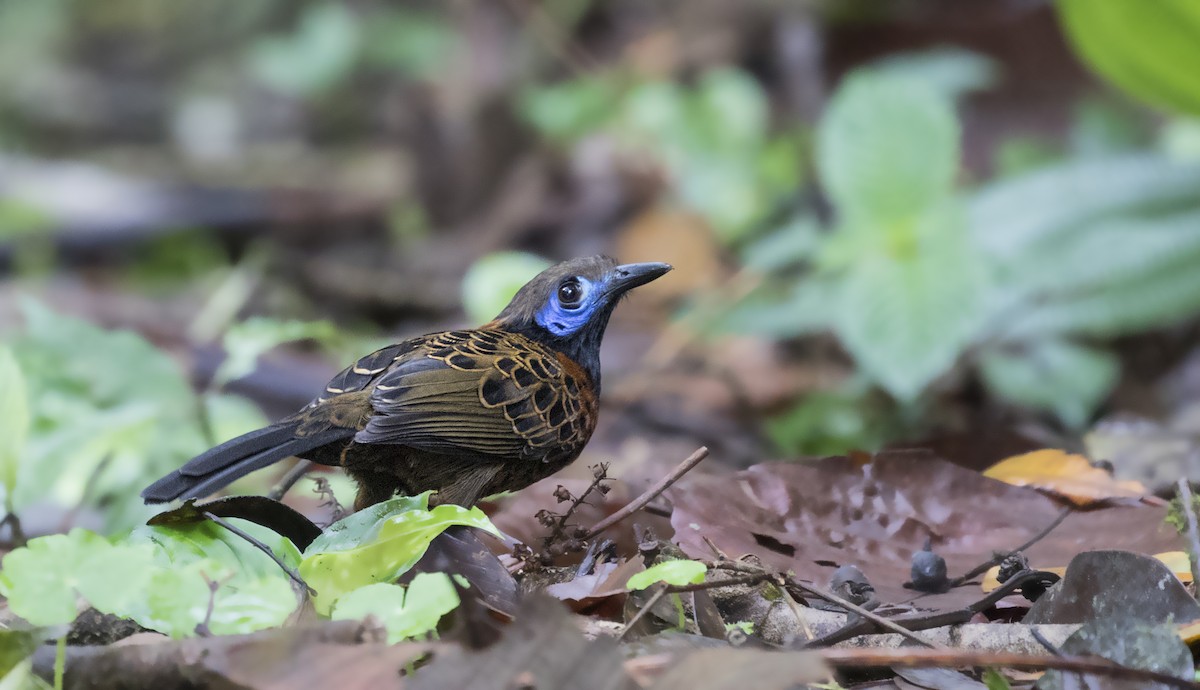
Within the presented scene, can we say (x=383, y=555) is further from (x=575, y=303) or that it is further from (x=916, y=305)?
(x=916, y=305)

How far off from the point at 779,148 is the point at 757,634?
6.12 meters

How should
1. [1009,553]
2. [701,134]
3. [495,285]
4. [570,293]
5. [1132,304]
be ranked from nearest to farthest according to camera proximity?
[1009,553], [570,293], [495,285], [1132,304], [701,134]

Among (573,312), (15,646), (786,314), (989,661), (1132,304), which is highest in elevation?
(15,646)

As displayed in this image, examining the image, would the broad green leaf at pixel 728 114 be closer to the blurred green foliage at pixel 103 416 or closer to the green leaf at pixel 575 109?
the green leaf at pixel 575 109

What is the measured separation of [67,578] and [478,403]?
1256 mm

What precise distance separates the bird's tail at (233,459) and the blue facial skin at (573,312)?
2.93ft

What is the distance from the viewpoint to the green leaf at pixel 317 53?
38.8 ft

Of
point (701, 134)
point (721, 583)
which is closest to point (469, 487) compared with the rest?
point (721, 583)

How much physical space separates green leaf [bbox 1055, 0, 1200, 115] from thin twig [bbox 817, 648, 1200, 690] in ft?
11.0

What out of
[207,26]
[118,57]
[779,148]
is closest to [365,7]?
[207,26]

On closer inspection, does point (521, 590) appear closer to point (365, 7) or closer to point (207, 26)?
point (365, 7)

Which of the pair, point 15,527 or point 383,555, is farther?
point 15,527

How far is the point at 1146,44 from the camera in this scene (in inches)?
186

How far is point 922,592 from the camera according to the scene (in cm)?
272
